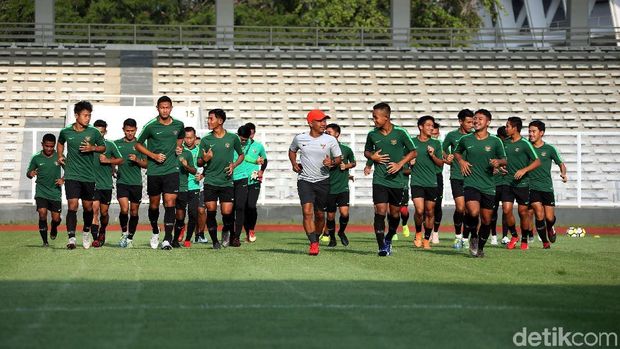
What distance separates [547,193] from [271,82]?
2380 centimetres

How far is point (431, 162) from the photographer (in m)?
19.1

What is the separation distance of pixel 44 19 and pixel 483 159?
100 ft

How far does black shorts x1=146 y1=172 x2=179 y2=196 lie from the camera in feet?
57.6

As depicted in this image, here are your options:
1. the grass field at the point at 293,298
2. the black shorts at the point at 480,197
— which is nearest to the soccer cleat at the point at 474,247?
the grass field at the point at 293,298

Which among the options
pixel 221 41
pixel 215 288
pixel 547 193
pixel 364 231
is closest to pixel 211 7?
pixel 221 41

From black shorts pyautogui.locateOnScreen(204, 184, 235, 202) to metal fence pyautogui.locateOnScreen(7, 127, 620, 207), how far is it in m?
12.9

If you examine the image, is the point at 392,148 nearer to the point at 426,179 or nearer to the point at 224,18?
the point at 426,179

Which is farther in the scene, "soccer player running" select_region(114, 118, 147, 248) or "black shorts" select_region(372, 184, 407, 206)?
"soccer player running" select_region(114, 118, 147, 248)

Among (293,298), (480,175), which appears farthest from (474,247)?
(293,298)

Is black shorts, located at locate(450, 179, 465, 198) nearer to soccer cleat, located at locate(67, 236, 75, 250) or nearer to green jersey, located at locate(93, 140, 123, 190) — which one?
green jersey, located at locate(93, 140, 123, 190)

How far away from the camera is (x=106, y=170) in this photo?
18.5 metres

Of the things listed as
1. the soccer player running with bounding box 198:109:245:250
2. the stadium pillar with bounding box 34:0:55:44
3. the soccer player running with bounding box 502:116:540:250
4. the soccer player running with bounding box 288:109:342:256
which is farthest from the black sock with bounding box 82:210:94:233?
the stadium pillar with bounding box 34:0:55:44

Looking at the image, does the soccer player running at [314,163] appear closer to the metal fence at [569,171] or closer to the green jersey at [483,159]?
the green jersey at [483,159]

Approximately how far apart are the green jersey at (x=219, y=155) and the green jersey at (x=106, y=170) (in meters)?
1.40
